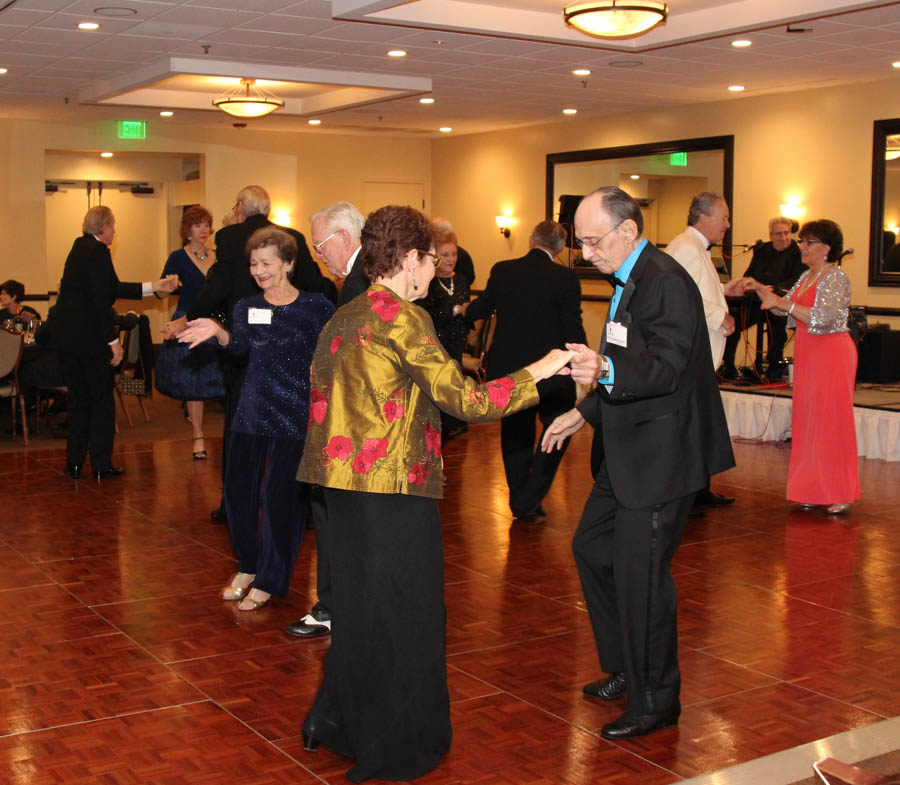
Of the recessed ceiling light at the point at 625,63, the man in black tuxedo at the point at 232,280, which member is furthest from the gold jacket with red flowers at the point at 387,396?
the recessed ceiling light at the point at 625,63

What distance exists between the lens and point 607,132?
13320 mm

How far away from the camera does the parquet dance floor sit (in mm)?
3172

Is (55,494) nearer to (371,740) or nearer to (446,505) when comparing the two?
(446,505)

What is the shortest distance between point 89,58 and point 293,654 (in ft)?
22.1

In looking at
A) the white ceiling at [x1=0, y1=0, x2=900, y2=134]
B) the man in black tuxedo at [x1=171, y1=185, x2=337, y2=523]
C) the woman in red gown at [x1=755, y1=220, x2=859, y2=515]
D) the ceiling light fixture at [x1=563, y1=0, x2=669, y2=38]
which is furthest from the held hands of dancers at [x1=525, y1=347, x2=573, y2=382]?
the white ceiling at [x1=0, y1=0, x2=900, y2=134]

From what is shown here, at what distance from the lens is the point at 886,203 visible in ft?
34.2

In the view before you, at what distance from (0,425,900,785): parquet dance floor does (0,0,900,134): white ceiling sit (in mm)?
3227

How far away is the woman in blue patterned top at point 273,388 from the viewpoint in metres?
4.31

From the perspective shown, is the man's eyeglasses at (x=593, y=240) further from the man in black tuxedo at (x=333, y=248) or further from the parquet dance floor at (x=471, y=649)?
the parquet dance floor at (x=471, y=649)

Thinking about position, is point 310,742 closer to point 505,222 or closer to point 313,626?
point 313,626

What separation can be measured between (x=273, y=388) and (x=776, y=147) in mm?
8474

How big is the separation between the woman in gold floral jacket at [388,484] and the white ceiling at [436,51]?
4366mm

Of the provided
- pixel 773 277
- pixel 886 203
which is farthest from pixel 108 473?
pixel 886 203

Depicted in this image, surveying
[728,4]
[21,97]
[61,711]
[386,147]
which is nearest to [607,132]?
[386,147]
